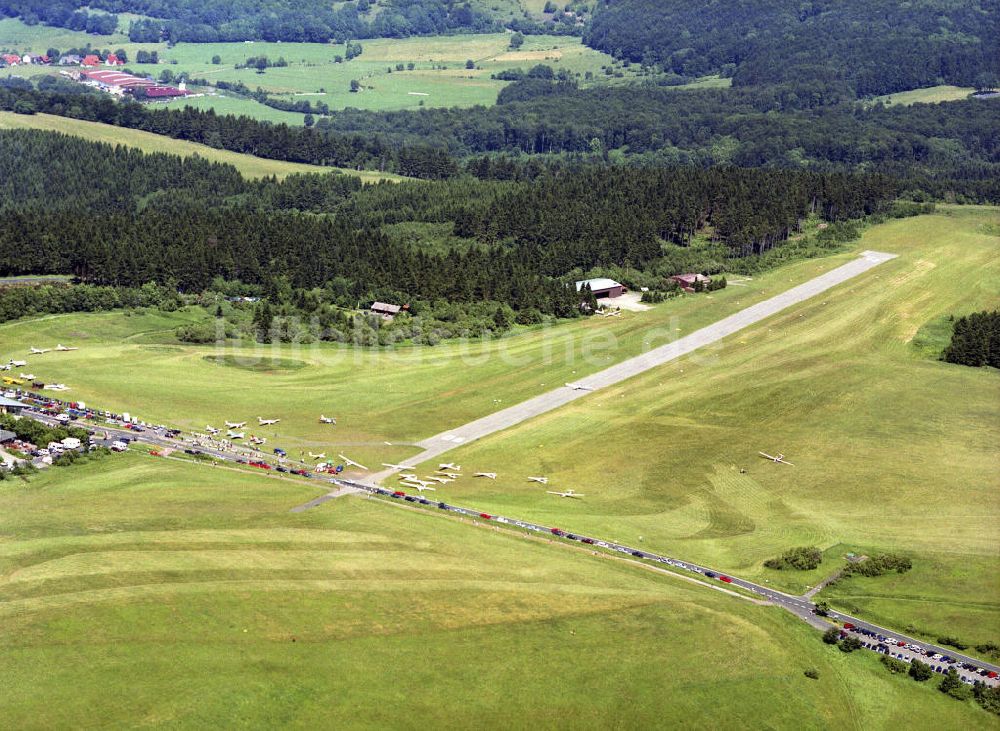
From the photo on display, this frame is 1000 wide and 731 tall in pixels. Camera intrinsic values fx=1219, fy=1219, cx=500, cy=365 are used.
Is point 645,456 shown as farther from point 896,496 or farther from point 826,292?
point 826,292

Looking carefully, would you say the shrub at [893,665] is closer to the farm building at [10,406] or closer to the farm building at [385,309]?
the farm building at [10,406]

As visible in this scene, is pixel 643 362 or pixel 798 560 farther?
pixel 643 362

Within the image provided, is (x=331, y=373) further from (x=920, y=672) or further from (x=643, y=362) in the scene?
(x=920, y=672)

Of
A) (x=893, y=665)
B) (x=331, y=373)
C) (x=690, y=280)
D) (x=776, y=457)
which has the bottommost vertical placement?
(x=893, y=665)

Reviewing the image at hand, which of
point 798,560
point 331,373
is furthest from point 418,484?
point 331,373

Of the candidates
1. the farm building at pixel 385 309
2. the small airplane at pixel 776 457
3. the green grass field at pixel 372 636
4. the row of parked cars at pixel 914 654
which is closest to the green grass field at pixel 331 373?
the farm building at pixel 385 309

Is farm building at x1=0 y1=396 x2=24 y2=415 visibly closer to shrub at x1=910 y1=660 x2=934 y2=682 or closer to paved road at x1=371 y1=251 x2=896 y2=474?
paved road at x1=371 y1=251 x2=896 y2=474

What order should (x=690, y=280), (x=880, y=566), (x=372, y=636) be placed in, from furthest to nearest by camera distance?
(x=690, y=280) < (x=880, y=566) < (x=372, y=636)
